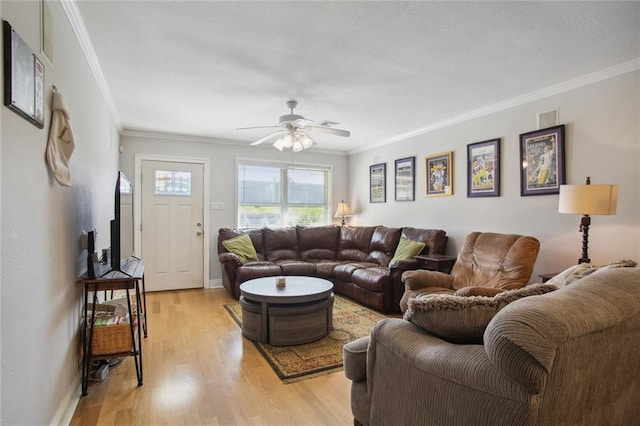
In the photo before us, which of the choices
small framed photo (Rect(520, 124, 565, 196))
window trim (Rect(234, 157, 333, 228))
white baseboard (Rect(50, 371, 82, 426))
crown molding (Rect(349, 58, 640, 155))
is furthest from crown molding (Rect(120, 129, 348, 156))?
small framed photo (Rect(520, 124, 565, 196))

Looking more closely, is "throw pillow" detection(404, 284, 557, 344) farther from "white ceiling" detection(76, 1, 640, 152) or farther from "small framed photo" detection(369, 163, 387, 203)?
"small framed photo" detection(369, 163, 387, 203)

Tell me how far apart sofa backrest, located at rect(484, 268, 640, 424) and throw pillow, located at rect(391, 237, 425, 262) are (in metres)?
2.99

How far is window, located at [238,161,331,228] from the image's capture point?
584 cm

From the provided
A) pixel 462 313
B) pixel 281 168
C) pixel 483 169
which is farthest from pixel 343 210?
pixel 462 313

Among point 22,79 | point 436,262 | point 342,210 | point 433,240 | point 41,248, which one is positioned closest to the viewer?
point 22,79

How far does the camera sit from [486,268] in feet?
11.0

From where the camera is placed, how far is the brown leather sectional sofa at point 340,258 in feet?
13.4

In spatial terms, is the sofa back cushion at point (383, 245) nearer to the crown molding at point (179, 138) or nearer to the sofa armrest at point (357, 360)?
the crown molding at point (179, 138)

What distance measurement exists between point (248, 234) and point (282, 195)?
43.6 inches

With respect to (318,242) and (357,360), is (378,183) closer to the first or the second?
(318,242)

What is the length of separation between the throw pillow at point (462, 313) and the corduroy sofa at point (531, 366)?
2.3 inches

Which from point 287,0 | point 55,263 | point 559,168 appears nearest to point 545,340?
point 287,0

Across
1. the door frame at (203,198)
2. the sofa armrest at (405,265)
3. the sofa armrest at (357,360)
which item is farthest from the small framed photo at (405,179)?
the sofa armrest at (357,360)

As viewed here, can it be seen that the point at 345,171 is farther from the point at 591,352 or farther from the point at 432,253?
the point at 591,352
